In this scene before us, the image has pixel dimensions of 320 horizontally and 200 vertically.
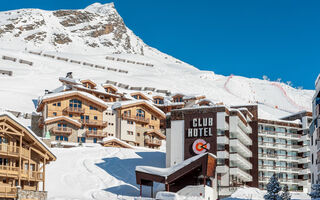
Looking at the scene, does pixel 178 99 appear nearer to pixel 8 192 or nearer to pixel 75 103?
pixel 75 103

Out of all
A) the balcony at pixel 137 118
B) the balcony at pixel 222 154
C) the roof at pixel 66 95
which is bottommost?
the balcony at pixel 222 154

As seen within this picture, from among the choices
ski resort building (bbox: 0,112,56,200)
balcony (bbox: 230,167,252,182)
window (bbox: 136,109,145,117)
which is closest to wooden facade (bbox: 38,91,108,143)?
window (bbox: 136,109,145,117)

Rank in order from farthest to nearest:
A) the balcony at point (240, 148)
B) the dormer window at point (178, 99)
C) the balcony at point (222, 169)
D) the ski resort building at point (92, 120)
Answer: the dormer window at point (178, 99) → the ski resort building at point (92, 120) → the balcony at point (240, 148) → the balcony at point (222, 169)

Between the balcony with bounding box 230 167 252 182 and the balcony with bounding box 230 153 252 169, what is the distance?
1.06 metres

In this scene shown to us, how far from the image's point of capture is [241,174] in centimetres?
7056

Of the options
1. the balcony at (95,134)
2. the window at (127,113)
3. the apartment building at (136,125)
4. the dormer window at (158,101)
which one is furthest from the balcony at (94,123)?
the dormer window at (158,101)

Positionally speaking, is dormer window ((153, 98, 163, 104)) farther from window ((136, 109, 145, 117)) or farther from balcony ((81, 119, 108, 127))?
balcony ((81, 119, 108, 127))

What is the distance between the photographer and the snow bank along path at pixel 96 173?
55719 mm

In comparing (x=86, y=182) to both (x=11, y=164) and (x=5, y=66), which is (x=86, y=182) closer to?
(x=11, y=164)

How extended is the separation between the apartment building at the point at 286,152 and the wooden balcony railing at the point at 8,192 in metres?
45.5

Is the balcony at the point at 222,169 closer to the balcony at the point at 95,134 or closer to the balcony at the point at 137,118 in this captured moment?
the balcony at the point at 95,134

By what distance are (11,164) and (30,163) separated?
2.73 m

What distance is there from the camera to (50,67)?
536 ft

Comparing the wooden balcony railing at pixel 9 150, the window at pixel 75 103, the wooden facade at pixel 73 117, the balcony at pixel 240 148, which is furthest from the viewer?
the window at pixel 75 103
